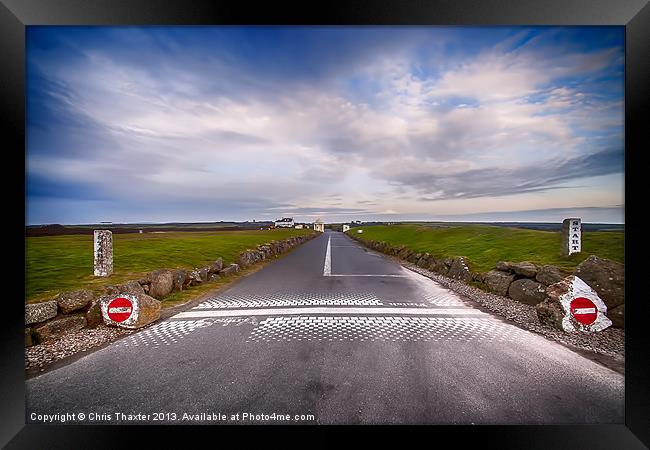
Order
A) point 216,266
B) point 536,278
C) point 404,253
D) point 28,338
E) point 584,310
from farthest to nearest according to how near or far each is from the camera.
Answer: point 404,253, point 216,266, point 536,278, point 584,310, point 28,338

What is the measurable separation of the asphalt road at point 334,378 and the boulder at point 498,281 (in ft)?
6.54

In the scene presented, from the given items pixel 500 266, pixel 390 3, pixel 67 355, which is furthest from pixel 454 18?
pixel 67 355

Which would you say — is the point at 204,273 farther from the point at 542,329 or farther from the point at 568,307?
the point at 568,307

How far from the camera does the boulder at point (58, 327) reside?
3461 mm

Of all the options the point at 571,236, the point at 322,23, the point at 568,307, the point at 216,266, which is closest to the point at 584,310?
the point at 568,307

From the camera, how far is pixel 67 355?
319cm

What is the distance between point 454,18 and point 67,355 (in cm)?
741

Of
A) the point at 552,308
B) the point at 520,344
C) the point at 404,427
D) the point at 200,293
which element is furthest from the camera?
the point at 200,293

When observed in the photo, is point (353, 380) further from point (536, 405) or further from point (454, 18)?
point (454, 18)

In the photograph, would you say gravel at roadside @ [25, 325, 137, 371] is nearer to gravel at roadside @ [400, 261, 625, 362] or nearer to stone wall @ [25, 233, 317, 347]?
stone wall @ [25, 233, 317, 347]

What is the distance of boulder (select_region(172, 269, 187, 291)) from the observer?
651 centimetres

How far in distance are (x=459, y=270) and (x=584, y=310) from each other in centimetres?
381

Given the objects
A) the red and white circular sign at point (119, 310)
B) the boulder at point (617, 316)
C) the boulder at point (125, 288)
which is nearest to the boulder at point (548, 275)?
the boulder at point (617, 316)

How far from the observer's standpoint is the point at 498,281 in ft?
19.6
